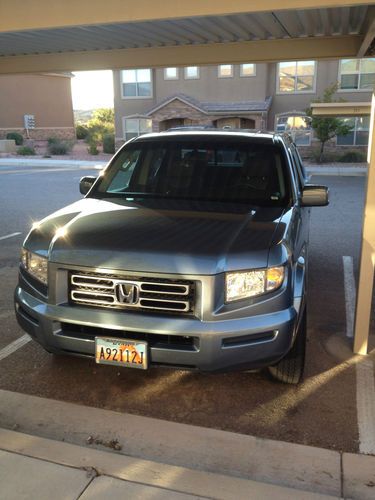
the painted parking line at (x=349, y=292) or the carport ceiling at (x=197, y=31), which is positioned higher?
the carport ceiling at (x=197, y=31)

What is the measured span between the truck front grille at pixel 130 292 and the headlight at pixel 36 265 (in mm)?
246

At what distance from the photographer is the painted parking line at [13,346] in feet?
14.1

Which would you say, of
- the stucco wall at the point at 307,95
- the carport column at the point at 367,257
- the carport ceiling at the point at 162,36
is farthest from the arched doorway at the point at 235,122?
the carport column at the point at 367,257

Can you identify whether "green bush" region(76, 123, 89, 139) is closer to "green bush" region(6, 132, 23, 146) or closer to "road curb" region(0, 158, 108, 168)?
"green bush" region(6, 132, 23, 146)

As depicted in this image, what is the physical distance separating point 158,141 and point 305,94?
23830mm

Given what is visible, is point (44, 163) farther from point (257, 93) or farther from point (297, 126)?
point (297, 126)

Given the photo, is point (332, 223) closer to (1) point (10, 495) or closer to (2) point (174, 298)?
(2) point (174, 298)

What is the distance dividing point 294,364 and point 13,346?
2458mm

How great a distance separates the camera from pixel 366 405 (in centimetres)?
352

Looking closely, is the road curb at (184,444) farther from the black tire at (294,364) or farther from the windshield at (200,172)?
the windshield at (200,172)

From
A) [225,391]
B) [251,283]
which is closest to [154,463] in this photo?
[225,391]

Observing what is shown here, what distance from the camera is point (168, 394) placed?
12.0ft

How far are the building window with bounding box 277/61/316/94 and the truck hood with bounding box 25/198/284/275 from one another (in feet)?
80.7

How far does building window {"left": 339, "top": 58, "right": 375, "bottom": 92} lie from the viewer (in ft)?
83.2
